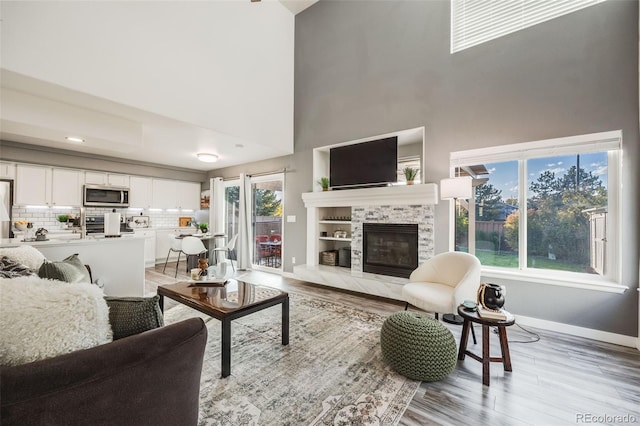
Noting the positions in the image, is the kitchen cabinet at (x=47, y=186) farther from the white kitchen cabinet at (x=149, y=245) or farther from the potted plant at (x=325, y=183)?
the potted plant at (x=325, y=183)

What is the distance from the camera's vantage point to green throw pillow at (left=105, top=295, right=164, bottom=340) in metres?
1.12

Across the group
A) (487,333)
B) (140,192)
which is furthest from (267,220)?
(487,333)

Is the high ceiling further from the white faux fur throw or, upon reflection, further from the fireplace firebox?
the white faux fur throw

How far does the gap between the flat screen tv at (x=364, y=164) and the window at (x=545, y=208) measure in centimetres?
94

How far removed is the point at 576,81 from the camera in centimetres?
277

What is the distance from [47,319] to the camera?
34.9 inches

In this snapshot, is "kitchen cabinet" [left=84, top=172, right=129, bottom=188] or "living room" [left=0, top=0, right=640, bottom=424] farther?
"kitchen cabinet" [left=84, top=172, right=129, bottom=188]

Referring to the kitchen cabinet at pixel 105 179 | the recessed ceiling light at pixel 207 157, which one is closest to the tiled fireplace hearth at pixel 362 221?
the recessed ceiling light at pixel 207 157

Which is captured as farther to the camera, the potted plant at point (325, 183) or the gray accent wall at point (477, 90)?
the potted plant at point (325, 183)

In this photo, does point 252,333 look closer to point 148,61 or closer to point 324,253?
point 324,253

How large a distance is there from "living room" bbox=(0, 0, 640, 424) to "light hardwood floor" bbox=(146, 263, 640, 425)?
49cm

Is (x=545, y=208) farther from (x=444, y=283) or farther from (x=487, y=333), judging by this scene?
Answer: (x=487, y=333)

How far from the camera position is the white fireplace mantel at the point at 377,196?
3.59 metres

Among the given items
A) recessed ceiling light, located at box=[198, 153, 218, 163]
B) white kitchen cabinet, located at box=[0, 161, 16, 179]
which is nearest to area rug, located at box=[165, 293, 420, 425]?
recessed ceiling light, located at box=[198, 153, 218, 163]
